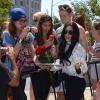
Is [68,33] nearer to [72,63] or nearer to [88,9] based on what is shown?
[72,63]

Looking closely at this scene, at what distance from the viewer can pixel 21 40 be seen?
6242 mm

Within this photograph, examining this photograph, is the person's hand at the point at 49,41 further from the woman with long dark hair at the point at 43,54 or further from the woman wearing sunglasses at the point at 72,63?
the woman wearing sunglasses at the point at 72,63

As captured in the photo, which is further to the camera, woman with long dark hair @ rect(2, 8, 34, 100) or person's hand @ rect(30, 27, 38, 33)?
person's hand @ rect(30, 27, 38, 33)

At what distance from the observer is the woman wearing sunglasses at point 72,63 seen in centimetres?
613

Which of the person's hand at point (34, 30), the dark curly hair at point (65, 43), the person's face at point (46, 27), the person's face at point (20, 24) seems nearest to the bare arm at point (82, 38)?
the dark curly hair at point (65, 43)

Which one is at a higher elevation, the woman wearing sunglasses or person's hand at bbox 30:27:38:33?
person's hand at bbox 30:27:38:33

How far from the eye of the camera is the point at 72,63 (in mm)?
6172

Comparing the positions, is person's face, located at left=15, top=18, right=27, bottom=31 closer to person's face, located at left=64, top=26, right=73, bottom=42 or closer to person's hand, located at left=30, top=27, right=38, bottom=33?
person's hand, located at left=30, top=27, right=38, bottom=33

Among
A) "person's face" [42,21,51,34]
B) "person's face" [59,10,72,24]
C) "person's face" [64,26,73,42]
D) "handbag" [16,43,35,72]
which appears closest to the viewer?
"person's face" [64,26,73,42]

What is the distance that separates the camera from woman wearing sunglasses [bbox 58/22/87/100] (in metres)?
6.13

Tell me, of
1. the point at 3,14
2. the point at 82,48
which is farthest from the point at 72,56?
the point at 3,14

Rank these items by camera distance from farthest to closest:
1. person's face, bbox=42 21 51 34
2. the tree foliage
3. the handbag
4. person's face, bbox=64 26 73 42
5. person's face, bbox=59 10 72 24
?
1. the tree foliage
2. person's face, bbox=59 10 72 24
3. person's face, bbox=42 21 51 34
4. the handbag
5. person's face, bbox=64 26 73 42

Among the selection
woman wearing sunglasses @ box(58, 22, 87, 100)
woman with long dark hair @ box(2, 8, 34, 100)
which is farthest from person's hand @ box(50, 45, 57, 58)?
woman with long dark hair @ box(2, 8, 34, 100)

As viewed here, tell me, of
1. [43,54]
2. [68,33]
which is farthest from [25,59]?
[68,33]
